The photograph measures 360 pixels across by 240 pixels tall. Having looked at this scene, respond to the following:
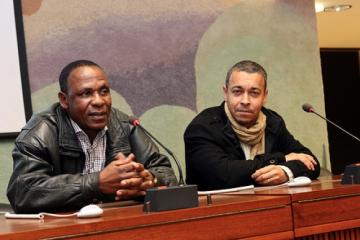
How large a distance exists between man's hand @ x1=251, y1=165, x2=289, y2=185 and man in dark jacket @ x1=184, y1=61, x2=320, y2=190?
0.27ft

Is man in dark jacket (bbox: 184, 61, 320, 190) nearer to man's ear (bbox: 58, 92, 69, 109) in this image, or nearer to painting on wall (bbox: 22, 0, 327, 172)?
painting on wall (bbox: 22, 0, 327, 172)

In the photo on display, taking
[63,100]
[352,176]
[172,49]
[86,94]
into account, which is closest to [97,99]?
[86,94]

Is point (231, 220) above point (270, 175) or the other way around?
the other way around

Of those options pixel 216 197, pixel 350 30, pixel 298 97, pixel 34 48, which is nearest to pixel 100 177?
pixel 216 197

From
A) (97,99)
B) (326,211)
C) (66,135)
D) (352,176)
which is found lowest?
(326,211)

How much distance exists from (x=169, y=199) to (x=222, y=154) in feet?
3.94

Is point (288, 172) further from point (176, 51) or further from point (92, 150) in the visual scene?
point (176, 51)

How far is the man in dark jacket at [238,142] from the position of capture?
114 inches

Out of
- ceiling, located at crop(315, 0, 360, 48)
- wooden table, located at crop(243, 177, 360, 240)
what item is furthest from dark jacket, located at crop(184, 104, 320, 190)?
ceiling, located at crop(315, 0, 360, 48)

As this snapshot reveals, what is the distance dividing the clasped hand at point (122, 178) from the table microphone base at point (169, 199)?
0.98 ft

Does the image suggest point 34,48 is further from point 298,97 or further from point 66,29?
point 298,97

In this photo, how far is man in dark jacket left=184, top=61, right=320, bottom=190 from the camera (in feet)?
9.50

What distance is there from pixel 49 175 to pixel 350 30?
6489mm

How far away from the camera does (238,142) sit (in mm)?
3105
